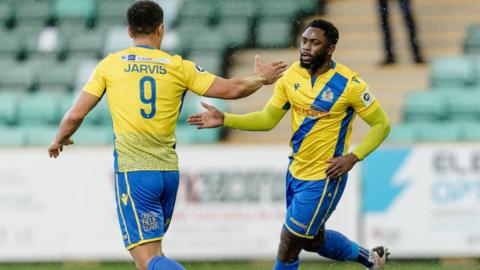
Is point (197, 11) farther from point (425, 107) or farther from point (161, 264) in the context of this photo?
point (161, 264)

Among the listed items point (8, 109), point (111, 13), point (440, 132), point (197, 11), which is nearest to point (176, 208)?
point (8, 109)

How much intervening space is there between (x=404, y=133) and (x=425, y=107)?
17.5 inches

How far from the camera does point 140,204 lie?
6.64 metres

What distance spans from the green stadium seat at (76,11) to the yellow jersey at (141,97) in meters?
6.64

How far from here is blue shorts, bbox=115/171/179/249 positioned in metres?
6.64

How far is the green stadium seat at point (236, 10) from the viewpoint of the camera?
12523mm

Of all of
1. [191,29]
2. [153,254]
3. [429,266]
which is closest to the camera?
[153,254]

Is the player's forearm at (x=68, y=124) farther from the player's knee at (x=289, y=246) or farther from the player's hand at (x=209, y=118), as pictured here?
the player's knee at (x=289, y=246)

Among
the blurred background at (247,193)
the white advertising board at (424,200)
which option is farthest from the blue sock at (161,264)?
the white advertising board at (424,200)

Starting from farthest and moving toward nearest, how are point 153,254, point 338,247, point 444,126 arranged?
point 444,126, point 338,247, point 153,254

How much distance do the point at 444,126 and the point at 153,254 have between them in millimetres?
5107

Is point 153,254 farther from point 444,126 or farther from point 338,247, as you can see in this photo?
point 444,126

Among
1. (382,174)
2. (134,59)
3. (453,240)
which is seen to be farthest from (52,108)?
(134,59)

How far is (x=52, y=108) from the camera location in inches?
464
